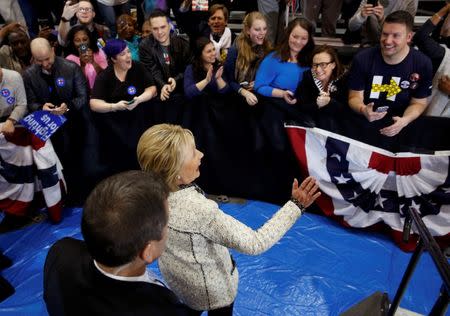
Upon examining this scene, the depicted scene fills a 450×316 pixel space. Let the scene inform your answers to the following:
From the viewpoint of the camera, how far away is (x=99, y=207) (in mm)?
987

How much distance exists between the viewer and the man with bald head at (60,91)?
131 inches

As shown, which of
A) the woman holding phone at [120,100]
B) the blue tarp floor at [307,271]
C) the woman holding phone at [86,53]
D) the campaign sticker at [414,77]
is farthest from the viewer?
the woman holding phone at [86,53]

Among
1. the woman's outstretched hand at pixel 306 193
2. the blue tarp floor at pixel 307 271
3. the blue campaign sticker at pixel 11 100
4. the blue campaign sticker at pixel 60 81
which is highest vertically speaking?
the blue campaign sticker at pixel 60 81

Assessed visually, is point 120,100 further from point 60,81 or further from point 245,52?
point 245,52

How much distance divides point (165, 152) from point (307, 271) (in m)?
1.98

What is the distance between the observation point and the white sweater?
1.37 metres

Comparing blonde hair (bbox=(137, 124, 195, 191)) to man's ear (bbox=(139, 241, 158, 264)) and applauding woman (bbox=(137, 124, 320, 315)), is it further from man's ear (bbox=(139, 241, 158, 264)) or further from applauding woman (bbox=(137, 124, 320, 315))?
man's ear (bbox=(139, 241, 158, 264))

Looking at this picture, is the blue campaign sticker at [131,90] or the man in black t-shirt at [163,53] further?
the man in black t-shirt at [163,53]

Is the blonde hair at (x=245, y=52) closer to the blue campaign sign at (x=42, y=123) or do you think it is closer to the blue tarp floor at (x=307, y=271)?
the blue tarp floor at (x=307, y=271)

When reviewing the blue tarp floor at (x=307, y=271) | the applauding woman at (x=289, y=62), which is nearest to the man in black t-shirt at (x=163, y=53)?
the applauding woman at (x=289, y=62)

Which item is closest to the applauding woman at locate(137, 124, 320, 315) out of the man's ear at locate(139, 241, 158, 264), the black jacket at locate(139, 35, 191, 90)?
the man's ear at locate(139, 241, 158, 264)

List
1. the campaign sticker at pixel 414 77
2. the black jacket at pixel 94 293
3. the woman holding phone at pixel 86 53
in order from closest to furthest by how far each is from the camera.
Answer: the black jacket at pixel 94 293 → the campaign sticker at pixel 414 77 → the woman holding phone at pixel 86 53

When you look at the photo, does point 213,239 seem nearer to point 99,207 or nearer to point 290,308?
point 99,207

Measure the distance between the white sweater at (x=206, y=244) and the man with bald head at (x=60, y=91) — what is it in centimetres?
222
